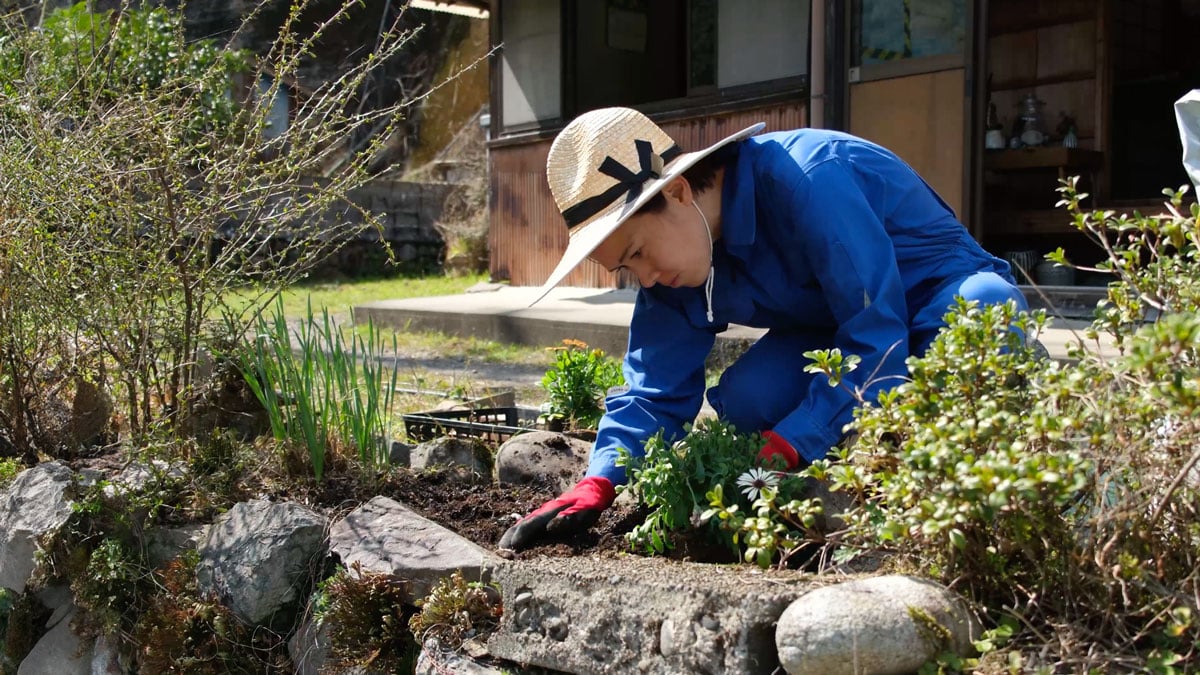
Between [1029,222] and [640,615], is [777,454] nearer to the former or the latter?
[640,615]

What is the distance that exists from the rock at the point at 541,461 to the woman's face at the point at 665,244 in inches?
35.7

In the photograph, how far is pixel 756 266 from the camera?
2.68 metres

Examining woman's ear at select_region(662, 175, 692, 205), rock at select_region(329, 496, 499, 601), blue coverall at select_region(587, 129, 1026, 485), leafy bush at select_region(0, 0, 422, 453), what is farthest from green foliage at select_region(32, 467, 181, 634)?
woman's ear at select_region(662, 175, 692, 205)

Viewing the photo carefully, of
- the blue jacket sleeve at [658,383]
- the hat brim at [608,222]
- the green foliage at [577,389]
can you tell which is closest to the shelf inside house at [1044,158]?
the green foliage at [577,389]

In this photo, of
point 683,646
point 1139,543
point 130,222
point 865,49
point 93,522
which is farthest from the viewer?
point 865,49

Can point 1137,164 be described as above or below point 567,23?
below

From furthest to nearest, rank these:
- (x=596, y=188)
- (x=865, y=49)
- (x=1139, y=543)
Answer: (x=865, y=49) < (x=596, y=188) < (x=1139, y=543)

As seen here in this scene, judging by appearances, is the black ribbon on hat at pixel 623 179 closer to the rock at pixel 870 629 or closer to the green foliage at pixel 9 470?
the rock at pixel 870 629

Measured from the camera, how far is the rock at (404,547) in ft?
8.07

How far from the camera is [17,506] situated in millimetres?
3238

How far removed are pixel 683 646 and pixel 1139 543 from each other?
0.72 m

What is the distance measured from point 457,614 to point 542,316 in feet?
19.2

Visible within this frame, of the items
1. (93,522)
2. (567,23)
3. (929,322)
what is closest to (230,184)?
(93,522)

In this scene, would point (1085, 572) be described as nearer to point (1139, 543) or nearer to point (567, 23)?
point (1139, 543)
